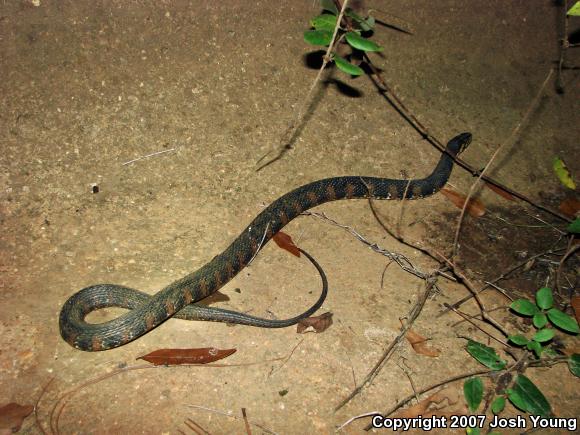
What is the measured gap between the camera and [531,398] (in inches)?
137

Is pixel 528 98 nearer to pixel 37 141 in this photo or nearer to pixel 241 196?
pixel 241 196

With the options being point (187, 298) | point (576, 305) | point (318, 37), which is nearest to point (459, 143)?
point (576, 305)

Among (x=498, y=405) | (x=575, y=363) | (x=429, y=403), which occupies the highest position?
(x=575, y=363)

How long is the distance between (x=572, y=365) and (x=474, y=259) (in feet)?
5.28

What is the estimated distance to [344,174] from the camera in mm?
6195

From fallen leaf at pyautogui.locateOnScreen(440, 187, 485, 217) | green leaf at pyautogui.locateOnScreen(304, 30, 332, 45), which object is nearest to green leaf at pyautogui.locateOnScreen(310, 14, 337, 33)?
green leaf at pyautogui.locateOnScreen(304, 30, 332, 45)

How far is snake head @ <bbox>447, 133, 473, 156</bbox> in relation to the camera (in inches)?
259

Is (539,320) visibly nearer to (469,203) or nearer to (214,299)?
(469,203)

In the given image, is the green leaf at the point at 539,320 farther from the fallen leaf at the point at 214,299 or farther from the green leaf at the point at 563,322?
the fallen leaf at the point at 214,299

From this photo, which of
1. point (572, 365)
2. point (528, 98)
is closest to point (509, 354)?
point (572, 365)

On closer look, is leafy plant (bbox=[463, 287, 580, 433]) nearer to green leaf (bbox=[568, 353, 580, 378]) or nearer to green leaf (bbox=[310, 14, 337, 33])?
green leaf (bbox=[568, 353, 580, 378])

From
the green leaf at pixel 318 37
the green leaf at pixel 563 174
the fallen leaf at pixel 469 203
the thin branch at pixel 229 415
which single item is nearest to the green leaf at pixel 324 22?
the green leaf at pixel 318 37

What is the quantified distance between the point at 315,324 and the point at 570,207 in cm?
426

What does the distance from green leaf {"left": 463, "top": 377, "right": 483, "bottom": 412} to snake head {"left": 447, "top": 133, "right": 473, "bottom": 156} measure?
151 inches
